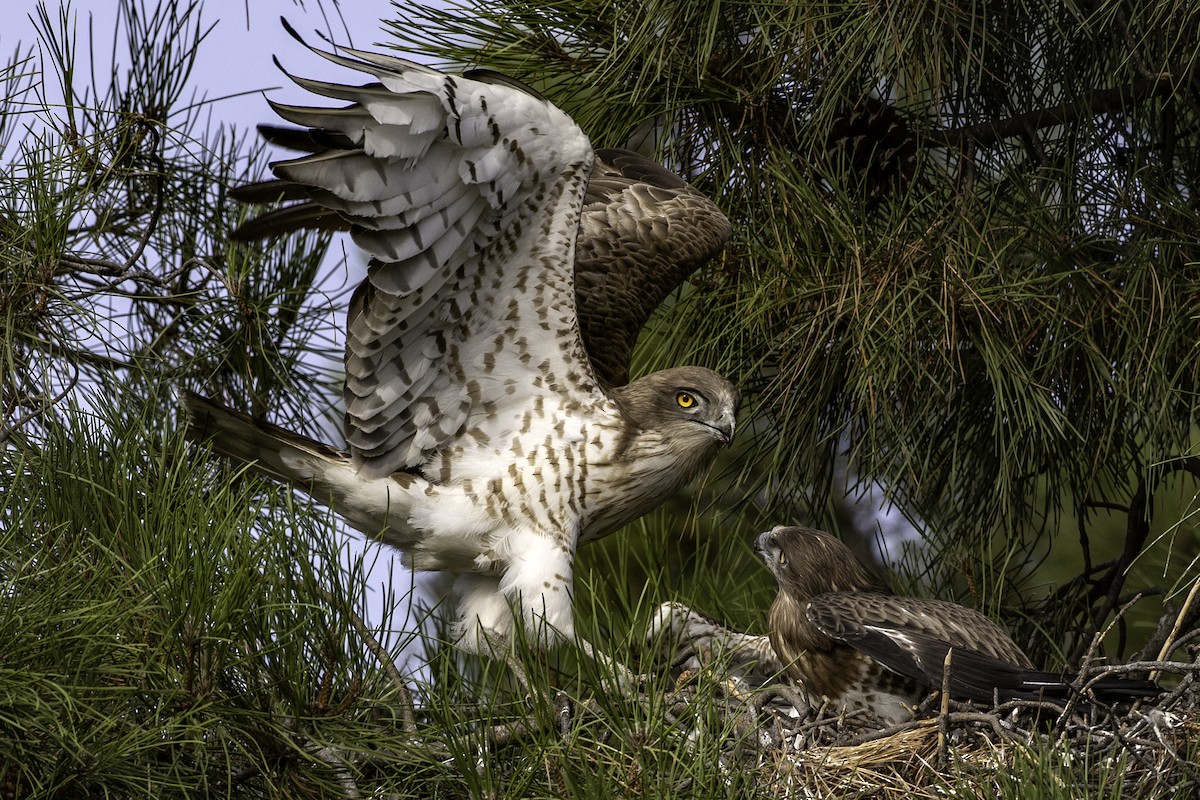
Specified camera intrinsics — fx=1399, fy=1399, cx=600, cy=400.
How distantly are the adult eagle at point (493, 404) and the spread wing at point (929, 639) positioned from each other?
523 millimetres

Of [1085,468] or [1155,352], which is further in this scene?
[1085,468]

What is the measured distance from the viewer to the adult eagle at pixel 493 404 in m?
2.99

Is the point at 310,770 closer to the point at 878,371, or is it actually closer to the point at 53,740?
the point at 53,740

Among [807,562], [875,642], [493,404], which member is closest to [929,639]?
[875,642]

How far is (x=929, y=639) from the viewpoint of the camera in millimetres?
2926

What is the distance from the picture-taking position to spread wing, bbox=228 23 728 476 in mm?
2701

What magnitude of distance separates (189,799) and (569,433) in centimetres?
148

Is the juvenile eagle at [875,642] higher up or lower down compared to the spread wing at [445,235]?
lower down

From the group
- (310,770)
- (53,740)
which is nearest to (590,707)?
(310,770)

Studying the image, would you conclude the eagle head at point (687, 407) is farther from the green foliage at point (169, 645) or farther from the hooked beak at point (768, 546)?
the green foliage at point (169, 645)

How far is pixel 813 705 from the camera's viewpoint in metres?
3.12

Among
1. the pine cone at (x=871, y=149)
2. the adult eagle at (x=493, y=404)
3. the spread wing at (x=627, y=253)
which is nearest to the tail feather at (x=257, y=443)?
the adult eagle at (x=493, y=404)

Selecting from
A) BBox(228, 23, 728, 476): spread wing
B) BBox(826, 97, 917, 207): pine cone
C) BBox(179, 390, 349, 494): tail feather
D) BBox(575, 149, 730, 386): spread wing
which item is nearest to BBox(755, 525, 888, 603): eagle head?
BBox(228, 23, 728, 476): spread wing

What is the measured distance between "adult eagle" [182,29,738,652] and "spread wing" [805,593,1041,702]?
1.72ft
